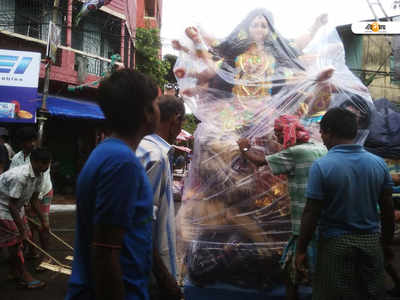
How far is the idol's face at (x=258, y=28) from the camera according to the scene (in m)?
3.22

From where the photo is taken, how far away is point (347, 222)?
2064mm

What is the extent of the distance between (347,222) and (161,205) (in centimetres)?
108

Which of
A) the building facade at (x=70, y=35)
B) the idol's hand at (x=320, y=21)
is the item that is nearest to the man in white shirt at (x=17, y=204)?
the idol's hand at (x=320, y=21)

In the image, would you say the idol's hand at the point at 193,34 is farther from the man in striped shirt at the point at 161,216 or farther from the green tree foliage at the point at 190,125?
the green tree foliage at the point at 190,125

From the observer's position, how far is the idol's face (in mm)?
3221

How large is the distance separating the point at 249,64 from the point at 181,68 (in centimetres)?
62

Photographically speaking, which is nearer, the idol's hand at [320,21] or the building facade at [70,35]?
the idol's hand at [320,21]

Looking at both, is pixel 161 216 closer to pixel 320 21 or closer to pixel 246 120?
pixel 246 120

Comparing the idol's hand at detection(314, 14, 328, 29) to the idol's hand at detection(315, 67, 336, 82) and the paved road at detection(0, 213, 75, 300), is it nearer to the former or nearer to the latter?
the idol's hand at detection(315, 67, 336, 82)

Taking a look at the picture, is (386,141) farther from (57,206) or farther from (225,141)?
(57,206)

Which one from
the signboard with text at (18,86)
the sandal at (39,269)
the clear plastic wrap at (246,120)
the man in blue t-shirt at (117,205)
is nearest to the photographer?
the man in blue t-shirt at (117,205)

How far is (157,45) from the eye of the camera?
16031 mm

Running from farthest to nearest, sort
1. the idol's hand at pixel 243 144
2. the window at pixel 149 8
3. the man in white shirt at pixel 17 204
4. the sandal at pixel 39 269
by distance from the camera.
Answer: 1. the window at pixel 149 8
2. the sandal at pixel 39 269
3. the man in white shirt at pixel 17 204
4. the idol's hand at pixel 243 144

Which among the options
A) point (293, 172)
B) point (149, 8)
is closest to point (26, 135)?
point (293, 172)
